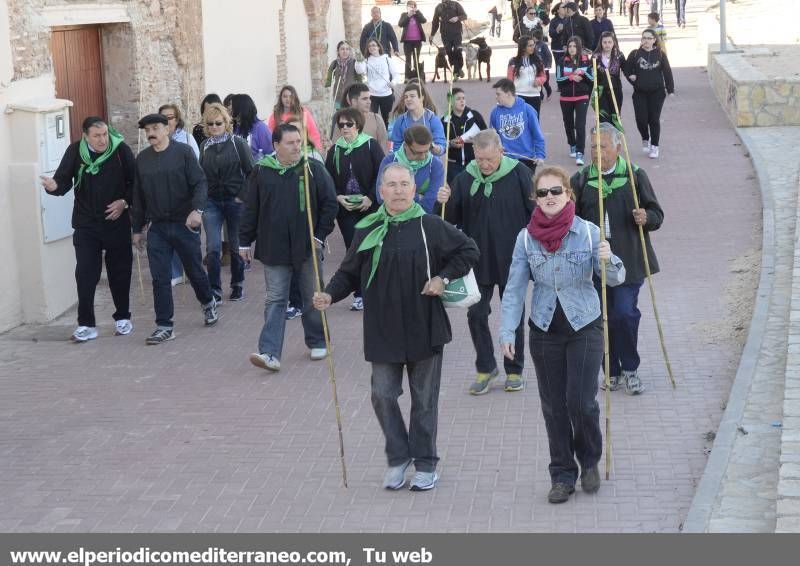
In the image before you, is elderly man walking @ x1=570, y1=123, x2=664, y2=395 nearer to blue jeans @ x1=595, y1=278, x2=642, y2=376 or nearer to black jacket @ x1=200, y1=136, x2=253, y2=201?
blue jeans @ x1=595, y1=278, x2=642, y2=376

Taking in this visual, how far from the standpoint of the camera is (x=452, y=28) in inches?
1046

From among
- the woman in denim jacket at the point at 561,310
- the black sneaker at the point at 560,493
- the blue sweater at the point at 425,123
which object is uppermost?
the blue sweater at the point at 425,123

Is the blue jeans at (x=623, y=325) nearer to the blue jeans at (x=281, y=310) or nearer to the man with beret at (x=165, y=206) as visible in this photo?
the blue jeans at (x=281, y=310)

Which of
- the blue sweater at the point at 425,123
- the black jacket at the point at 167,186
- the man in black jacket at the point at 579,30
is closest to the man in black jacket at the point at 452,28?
the man in black jacket at the point at 579,30

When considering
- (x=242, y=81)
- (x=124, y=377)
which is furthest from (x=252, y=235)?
(x=242, y=81)

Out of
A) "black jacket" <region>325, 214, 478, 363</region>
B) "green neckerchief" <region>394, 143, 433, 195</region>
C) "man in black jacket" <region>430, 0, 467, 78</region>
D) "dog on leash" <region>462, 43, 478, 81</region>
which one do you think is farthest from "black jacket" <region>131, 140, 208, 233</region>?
"dog on leash" <region>462, 43, 478, 81</region>

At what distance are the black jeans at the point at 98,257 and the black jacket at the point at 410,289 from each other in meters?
4.21

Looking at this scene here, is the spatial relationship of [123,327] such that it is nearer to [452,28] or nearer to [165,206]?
[165,206]

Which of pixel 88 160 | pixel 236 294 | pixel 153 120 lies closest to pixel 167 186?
pixel 153 120

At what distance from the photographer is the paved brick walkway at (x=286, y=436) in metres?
7.00

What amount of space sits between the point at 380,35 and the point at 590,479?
17085 mm

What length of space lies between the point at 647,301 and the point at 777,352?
2.26m

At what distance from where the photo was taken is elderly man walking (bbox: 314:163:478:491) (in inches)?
278

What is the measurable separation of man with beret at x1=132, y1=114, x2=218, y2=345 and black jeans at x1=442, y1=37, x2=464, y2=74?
16268 mm
